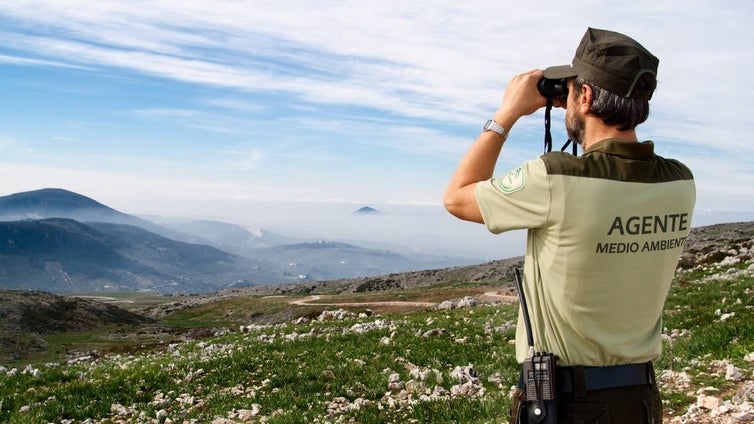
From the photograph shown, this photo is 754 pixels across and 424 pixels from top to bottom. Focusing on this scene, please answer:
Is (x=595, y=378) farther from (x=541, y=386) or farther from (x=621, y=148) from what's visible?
(x=621, y=148)

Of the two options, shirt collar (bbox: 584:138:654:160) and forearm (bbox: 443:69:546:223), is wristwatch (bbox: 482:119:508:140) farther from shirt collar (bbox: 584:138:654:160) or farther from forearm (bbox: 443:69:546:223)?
shirt collar (bbox: 584:138:654:160)

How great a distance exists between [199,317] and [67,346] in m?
40.0

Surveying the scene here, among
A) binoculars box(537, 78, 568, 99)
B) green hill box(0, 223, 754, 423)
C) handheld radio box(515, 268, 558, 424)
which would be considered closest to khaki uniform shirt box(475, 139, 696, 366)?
handheld radio box(515, 268, 558, 424)

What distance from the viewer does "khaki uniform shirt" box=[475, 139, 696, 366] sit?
4035 mm

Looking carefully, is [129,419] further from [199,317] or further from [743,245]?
[199,317]

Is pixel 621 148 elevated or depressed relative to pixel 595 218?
elevated

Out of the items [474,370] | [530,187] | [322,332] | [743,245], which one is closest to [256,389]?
[474,370]

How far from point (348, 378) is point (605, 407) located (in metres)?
10.9

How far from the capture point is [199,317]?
288ft

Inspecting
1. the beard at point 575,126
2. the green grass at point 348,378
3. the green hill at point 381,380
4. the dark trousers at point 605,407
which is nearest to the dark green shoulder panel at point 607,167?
the beard at point 575,126

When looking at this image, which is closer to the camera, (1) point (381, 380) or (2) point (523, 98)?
(2) point (523, 98)

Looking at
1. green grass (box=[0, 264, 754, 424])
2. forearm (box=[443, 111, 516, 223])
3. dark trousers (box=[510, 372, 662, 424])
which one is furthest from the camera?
green grass (box=[0, 264, 754, 424])

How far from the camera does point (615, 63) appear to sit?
→ 13.3 ft

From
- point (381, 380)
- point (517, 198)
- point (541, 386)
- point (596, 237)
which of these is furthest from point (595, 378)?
point (381, 380)
